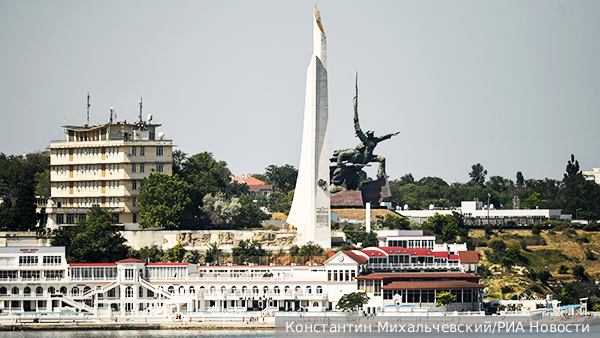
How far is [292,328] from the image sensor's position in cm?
8056

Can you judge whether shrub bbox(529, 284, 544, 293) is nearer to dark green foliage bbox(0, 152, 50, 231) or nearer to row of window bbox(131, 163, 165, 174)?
row of window bbox(131, 163, 165, 174)

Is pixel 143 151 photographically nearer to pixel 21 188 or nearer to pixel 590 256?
pixel 21 188

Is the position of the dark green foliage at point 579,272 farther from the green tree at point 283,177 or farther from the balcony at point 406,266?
the green tree at point 283,177

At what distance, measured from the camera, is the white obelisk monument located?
100125mm

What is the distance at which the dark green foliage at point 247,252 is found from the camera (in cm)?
9738

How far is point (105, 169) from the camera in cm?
10912

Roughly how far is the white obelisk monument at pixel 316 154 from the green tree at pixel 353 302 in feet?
53.2

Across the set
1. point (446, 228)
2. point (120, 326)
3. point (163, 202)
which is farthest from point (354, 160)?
point (120, 326)

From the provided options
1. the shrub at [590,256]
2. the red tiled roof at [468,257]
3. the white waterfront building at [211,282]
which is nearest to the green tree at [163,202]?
the white waterfront building at [211,282]

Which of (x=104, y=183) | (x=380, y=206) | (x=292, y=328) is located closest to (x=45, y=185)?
(x=104, y=183)

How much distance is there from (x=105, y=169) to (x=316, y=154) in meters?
24.6

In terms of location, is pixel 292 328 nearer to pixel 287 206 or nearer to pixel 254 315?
pixel 254 315

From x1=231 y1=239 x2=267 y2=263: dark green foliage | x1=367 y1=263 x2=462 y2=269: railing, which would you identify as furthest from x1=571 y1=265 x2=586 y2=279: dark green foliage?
x1=231 y1=239 x2=267 y2=263: dark green foliage

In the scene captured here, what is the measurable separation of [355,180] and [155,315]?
43.7 meters
